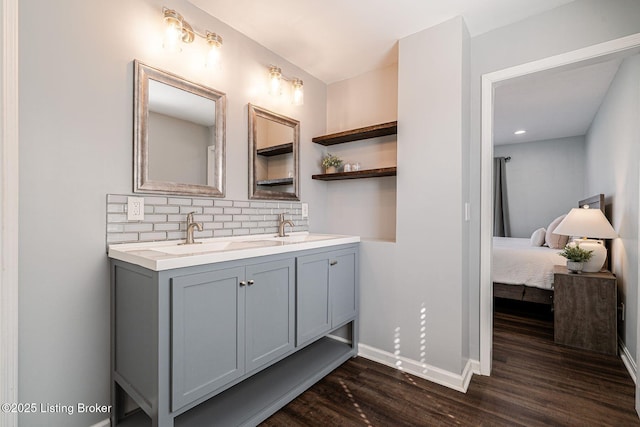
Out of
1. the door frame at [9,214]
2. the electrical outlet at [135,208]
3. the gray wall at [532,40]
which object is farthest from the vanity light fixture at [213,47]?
the gray wall at [532,40]

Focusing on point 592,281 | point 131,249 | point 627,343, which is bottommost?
point 627,343

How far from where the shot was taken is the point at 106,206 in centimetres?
152

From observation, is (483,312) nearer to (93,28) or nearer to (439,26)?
(439,26)

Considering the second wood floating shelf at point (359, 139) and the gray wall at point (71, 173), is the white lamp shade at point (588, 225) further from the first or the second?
the gray wall at point (71, 173)

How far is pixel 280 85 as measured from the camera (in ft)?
7.84

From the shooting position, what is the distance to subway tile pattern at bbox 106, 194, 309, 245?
61.6 inches

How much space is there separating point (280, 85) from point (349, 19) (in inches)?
28.2

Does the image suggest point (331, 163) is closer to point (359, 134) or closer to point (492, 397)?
point (359, 134)

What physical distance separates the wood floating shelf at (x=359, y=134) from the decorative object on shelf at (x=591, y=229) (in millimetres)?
1973

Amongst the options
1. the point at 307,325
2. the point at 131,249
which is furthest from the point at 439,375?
the point at 131,249

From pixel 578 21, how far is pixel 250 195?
2.48m

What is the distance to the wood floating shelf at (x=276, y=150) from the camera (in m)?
2.33

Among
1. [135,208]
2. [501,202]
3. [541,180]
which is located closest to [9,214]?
[135,208]

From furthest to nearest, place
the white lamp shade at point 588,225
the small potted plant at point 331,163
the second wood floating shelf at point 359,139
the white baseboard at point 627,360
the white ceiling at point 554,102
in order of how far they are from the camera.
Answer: the white ceiling at point 554,102
the small potted plant at point 331,163
the white lamp shade at point 588,225
the second wood floating shelf at point 359,139
the white baseboard at point 627,360
